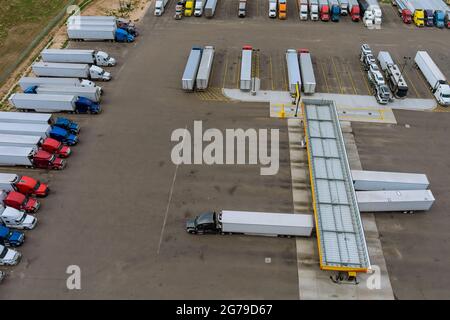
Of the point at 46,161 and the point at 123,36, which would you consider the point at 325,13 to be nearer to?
the point at 123,36

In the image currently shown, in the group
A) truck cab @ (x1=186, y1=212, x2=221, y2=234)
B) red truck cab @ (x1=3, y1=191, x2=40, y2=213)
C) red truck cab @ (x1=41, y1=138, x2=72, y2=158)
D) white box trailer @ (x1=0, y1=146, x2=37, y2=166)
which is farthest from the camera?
red truck cab @ (x1=41, y1=138, x2=72, y2=158)

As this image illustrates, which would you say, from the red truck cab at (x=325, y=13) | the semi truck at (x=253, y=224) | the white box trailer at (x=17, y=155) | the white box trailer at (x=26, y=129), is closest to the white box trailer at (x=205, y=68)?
the white box trailer at (x=26, y=129)

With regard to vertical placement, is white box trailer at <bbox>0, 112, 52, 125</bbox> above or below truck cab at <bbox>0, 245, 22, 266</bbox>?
above

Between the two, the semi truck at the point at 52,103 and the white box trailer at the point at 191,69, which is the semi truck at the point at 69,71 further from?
the white box trailer at the point at 191,69

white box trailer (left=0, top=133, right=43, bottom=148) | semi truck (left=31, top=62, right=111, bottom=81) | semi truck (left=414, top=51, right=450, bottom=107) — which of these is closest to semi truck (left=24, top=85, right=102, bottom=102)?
semi truck (left=31, top=62, right=111, bottom=81)

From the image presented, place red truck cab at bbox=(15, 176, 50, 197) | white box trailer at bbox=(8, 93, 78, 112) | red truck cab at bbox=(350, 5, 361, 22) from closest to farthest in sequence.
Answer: red truck cab at bbox=(15, 176, 50, 197), white box trailer at bbox=(8, 93, 78, 112), red truck cab at bbox=(350, 5, 361, 22)

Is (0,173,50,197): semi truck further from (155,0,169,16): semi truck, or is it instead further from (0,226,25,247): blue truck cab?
(155,0,169,16): semi truck

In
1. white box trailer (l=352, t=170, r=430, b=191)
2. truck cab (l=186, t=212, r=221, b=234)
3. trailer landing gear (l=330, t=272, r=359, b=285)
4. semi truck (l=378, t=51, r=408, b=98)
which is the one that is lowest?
trailer landing gear (l=330, t=272, r=359, b=285)

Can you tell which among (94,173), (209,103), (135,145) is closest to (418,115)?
(209,103)
